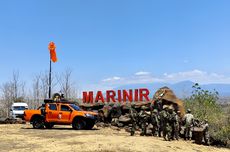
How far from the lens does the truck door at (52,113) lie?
84.1 feet

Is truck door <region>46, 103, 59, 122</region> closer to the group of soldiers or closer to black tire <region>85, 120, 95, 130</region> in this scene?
black tire <region>85, 120, 95, 130</region>

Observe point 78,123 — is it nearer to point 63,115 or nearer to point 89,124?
point 89,124

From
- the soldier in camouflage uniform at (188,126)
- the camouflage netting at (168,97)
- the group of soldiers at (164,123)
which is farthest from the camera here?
the camouflage netting at (168,97)

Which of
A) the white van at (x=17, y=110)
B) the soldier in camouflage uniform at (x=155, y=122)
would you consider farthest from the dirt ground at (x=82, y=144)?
the white van at (x=17, y=110)

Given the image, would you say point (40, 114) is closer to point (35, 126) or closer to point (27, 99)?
point (35, 126)

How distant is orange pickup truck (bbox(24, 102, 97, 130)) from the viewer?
25.3 m

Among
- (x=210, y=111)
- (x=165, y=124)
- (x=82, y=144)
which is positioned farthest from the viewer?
(x=210, y=111)

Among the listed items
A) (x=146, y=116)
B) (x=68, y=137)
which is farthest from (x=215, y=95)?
(x=68, y=137)

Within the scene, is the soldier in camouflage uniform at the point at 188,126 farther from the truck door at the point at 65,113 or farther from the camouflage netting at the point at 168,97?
the truck door at the point at 65,113

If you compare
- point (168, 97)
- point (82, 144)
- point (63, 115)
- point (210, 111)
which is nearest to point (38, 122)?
point (63, 115)

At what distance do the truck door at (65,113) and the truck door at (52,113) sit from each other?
38cm

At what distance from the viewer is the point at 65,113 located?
2542 centimetres

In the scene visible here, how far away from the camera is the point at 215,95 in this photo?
119ft

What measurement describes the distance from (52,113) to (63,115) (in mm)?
867
